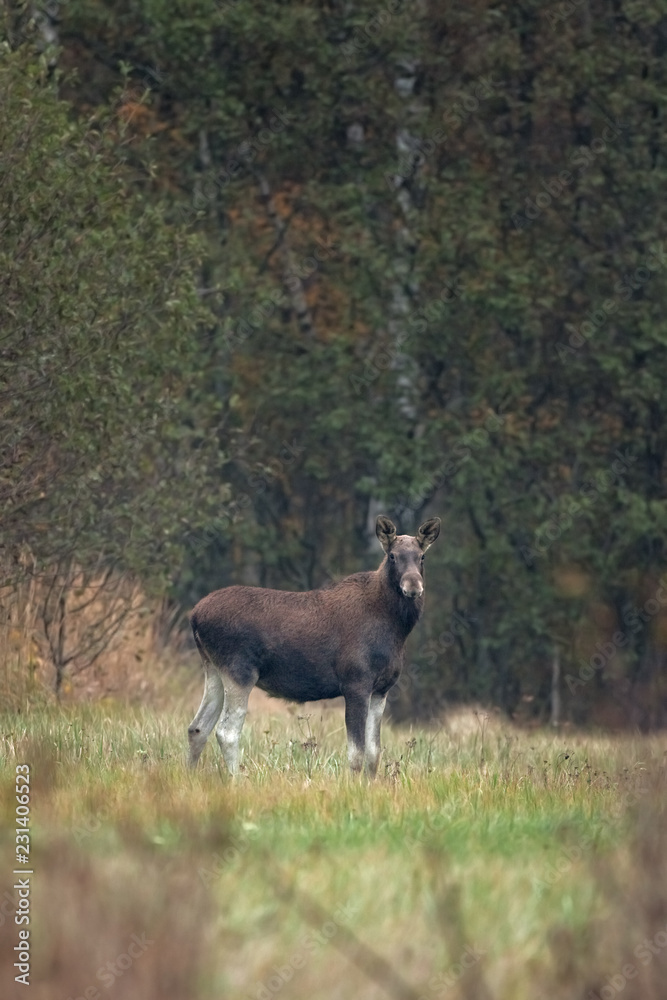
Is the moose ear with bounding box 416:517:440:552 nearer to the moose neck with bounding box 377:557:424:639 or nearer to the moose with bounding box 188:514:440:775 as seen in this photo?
the moose with bounding box 188:514:440:775

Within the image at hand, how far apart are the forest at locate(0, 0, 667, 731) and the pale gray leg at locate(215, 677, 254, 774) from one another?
10.4 metres

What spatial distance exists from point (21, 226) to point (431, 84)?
1231 centimetres

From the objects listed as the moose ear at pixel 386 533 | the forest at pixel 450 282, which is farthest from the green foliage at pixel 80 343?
the forest at pixel 450 282

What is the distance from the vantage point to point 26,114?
13.1 meters

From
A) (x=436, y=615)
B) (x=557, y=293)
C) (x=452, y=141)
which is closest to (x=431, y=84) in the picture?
(x=452, y=141)

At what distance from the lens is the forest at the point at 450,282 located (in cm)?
2289

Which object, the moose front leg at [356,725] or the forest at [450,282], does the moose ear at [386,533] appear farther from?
the forest at [450,282]

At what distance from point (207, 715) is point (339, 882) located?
4.13 m

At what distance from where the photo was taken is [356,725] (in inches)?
420

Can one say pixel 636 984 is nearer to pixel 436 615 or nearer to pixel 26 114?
pixel 26 114

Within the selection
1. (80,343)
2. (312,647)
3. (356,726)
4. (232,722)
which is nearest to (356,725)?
(356,726)

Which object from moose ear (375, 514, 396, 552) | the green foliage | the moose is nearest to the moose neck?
the moose

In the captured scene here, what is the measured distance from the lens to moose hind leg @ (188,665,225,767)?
10.9 meters

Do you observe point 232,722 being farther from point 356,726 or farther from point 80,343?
point 80,343
